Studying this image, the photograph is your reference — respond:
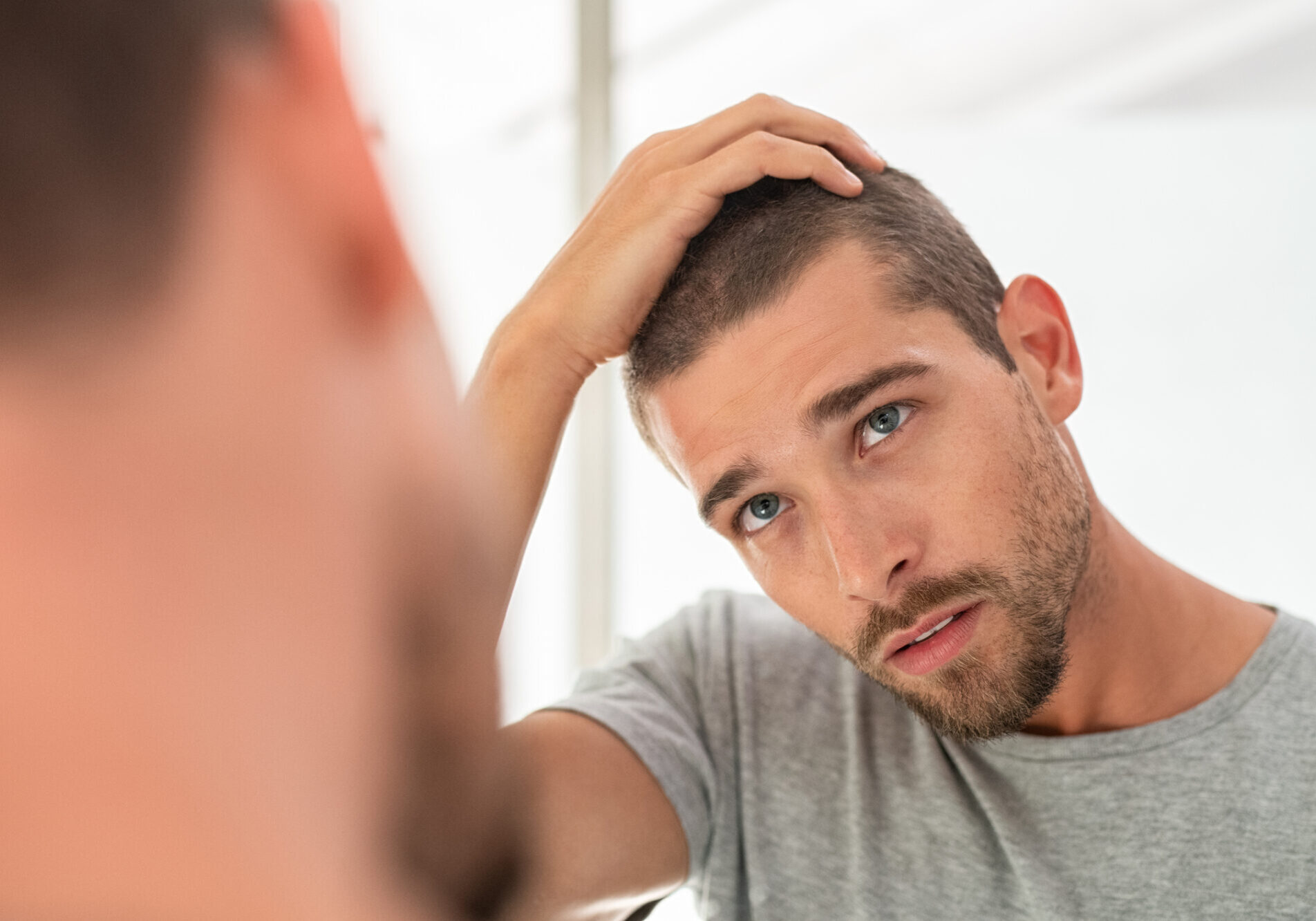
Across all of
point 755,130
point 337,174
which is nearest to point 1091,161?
point 755,130

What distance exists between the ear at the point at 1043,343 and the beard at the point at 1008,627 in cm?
14

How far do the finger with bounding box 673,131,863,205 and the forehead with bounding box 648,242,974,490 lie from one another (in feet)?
0.36

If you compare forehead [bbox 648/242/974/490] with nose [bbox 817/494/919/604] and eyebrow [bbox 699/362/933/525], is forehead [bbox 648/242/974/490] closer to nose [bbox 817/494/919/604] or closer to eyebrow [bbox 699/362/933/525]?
eyebrow [bbox 699/362/933/525]

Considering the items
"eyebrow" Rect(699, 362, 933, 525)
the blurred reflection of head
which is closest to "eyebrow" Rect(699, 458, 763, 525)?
"eyebrow" Rect(699, 362, 933, 525)

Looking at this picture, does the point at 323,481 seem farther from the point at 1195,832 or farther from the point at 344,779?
the point at 1195,832

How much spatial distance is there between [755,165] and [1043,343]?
50 cm

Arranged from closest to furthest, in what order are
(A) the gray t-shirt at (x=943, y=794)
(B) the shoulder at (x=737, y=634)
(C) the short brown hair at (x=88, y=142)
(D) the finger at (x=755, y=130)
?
(C) the short brown hair at (x=88, y=142), (A) the gray t-shirt at (x=943, y=794), (D) the finger at (x=755, y=130), (B) the shoulder at (x=737, y=634)

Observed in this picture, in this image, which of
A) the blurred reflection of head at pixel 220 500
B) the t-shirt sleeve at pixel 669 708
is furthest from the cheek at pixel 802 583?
the blurred reflection of head at pixel 220 500

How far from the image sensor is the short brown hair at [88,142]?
17cm

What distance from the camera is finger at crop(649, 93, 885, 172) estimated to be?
3.93 feet

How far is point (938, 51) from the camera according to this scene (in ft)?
6.52

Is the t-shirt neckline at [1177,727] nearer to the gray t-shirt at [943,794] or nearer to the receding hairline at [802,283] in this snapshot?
the gray t-shirt at [943,794]

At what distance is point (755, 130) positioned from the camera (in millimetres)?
1201

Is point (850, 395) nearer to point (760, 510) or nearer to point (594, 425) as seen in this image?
point (760, 510)
